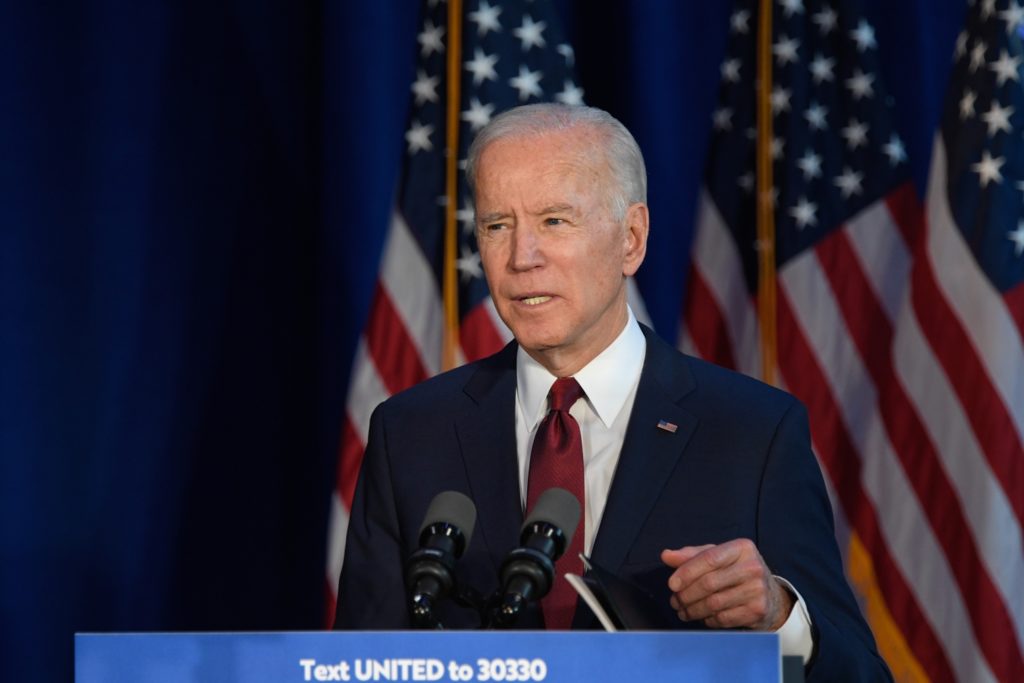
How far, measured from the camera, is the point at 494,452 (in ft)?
6.89

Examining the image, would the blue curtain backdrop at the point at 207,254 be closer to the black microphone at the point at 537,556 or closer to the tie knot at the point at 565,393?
the tie knot at the point at 565,393

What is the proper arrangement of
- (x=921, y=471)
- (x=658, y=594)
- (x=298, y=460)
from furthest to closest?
(x=298, y=460) < (x=921, y=471) < (x=658, y=594)

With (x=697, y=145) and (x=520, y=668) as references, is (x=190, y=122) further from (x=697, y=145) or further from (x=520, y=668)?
(x=520, y=668)

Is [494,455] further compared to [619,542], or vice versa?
[494,455]

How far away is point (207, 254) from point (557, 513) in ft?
9.01

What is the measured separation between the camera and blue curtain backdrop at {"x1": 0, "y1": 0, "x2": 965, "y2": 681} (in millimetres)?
3826

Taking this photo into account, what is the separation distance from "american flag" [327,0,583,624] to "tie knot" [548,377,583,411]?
1.44 metres

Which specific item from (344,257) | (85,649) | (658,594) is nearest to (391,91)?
(344,257)

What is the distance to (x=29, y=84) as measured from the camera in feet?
12.7

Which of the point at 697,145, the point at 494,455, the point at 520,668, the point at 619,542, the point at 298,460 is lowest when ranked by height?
the point at 520,668

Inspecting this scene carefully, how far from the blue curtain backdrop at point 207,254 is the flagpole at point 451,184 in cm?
46

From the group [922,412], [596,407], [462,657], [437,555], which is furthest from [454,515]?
[922,412]

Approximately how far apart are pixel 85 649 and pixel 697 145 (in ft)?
10.5

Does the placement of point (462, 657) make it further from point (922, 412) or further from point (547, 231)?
point (922, 412)
